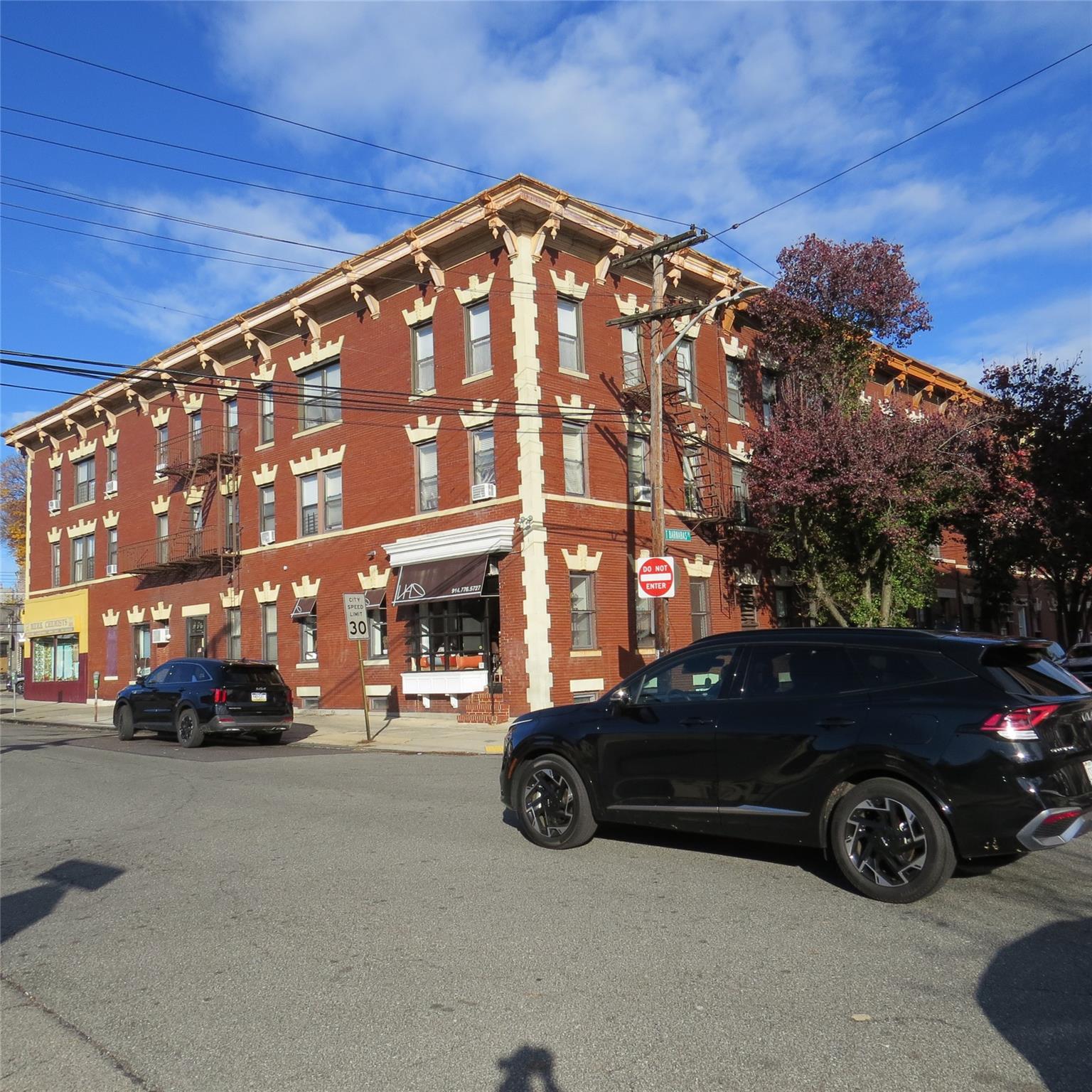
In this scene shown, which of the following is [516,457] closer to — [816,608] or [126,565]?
[816,608]

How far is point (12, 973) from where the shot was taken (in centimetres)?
513

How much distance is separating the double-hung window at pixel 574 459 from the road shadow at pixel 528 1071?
1768cm

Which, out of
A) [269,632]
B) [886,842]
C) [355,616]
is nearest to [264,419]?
[269,632]

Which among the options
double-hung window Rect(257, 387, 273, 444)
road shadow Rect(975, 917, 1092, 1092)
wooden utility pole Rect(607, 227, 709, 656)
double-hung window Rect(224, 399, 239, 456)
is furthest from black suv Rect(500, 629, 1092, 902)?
double-hung window Rect(224, 399, 239, 456)

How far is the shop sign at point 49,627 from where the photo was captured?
36.5m

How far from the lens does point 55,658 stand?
126 feet

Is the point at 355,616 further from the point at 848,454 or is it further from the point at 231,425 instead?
the point at 231,425

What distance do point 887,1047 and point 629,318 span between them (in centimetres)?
1611

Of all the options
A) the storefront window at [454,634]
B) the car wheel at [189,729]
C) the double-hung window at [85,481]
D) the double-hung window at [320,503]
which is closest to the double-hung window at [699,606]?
the storefront window at [454,634]

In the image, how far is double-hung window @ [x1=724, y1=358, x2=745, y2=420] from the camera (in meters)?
26.1

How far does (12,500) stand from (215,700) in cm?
5236

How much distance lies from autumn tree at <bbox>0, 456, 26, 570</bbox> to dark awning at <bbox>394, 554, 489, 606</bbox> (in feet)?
160

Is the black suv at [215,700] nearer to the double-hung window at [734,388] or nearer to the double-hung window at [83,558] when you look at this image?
the double-hung window at [734,388]

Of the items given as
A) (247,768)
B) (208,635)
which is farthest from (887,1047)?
(208,635)
